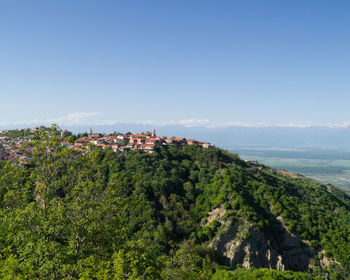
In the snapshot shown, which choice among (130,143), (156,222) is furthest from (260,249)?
(130,143)

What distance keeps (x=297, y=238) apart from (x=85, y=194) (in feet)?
191

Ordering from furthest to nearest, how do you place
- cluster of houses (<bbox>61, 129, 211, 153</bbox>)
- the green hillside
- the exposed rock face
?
cluster of houses (<bbox>61, 129, 211, 153</bbox>), the exposed rock face, the green hillside

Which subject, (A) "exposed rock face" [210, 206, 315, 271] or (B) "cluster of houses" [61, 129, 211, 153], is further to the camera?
(B) "cluster of houses" [61, 129, 211, 153]

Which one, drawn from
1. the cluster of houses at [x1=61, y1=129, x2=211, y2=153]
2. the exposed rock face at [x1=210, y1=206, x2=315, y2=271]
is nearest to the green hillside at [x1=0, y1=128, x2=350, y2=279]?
the exposed rock face at [x1=210, y1=206, x2=315, y2=271]

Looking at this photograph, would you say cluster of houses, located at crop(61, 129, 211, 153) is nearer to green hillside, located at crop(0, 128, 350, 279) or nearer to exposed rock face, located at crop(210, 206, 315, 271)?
green hillside, located at crop(0, 128, 350, 279)

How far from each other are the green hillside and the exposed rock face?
22 cm

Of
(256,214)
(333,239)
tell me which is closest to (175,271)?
(256,214)

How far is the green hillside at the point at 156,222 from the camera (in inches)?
615

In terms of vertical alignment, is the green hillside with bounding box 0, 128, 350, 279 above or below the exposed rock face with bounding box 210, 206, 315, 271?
above

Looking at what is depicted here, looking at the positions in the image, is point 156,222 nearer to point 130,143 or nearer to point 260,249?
point 260,249

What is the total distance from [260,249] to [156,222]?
2456 cm

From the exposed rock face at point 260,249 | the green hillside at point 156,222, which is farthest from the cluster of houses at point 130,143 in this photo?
the exposed rock face at point 260,249

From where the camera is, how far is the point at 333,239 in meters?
57.6

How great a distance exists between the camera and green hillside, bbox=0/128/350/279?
615 inches
